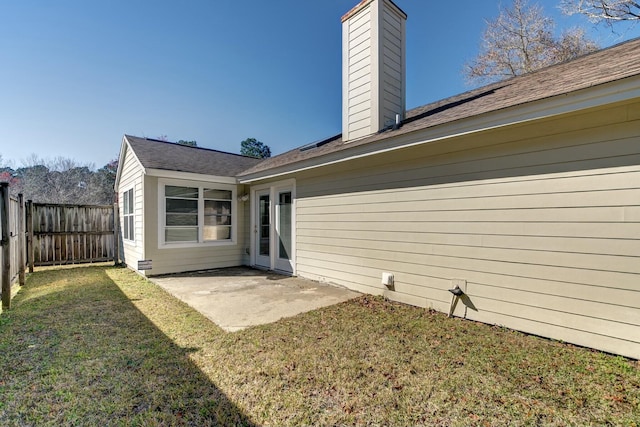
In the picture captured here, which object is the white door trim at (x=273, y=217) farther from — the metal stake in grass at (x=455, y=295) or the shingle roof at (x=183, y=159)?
the metal stake in grass at (x=455, y=295)

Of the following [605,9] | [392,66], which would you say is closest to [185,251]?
[392,66]

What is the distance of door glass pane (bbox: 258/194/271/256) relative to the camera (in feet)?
24.0

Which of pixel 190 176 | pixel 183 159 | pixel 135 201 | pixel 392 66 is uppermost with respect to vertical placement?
pixel 392 66

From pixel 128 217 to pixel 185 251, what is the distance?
8.10 feet

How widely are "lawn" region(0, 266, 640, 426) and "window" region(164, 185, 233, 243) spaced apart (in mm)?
3217

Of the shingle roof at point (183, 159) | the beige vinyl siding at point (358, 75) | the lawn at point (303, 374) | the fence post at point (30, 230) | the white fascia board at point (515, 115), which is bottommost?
the lawn at point (303, 374)

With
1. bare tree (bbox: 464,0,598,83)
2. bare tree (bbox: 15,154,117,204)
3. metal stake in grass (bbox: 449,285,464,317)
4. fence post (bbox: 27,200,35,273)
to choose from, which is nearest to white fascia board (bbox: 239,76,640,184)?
metal stake in grass (bbox: 449,285,464,317)

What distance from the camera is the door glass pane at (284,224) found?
266 inches

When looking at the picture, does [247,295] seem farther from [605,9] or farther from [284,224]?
[605,9]

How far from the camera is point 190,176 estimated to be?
6.81 meters

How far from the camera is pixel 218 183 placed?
7418 mm

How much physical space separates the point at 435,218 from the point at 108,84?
38.2ft

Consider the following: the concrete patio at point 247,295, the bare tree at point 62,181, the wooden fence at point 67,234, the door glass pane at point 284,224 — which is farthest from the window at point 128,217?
the bare tree at point 62,181

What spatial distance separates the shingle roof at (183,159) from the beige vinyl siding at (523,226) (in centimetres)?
442
